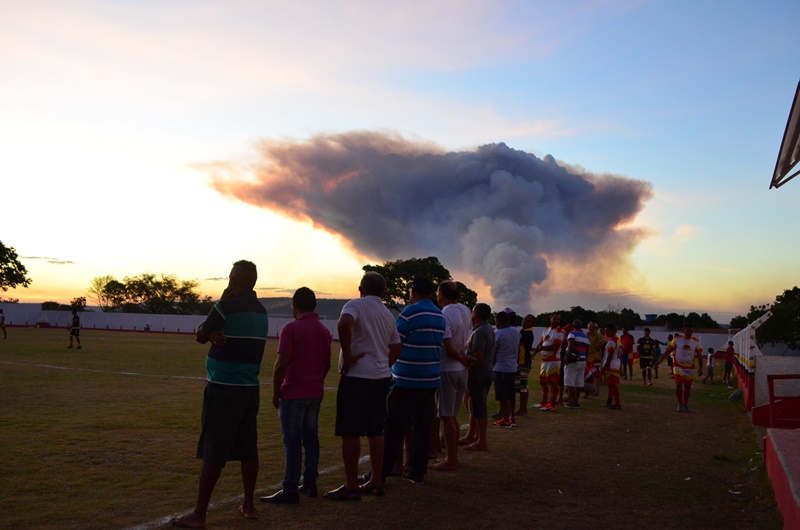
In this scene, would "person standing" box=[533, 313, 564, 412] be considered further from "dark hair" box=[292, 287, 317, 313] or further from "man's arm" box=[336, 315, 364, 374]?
"dark hair" box=[292, 287, 317, 313]

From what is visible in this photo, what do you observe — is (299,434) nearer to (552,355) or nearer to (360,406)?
(360,406)

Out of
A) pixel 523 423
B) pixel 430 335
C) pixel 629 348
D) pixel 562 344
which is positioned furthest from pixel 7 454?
pixel 629 348

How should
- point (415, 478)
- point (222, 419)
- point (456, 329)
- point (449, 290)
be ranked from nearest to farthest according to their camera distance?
point (222, 419) < point (415, 478) < point (456, 329) < point (449, 290)

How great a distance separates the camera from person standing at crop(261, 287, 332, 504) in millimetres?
6434

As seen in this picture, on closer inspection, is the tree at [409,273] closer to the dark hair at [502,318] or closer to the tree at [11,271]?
the tree at [11,271]

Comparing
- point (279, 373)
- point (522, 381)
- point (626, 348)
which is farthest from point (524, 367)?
point (626, 348)

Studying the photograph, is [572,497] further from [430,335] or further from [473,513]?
[430,335]

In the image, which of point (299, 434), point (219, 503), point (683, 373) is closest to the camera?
point (219, 503)

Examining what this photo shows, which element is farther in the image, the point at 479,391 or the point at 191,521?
the point at 479,391

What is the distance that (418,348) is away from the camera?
7359 millimetres

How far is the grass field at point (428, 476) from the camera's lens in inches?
237

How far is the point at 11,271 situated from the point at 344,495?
222 feet

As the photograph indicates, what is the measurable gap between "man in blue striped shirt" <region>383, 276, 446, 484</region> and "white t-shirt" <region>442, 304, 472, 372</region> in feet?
2.64

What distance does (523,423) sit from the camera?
12578 millimetres
